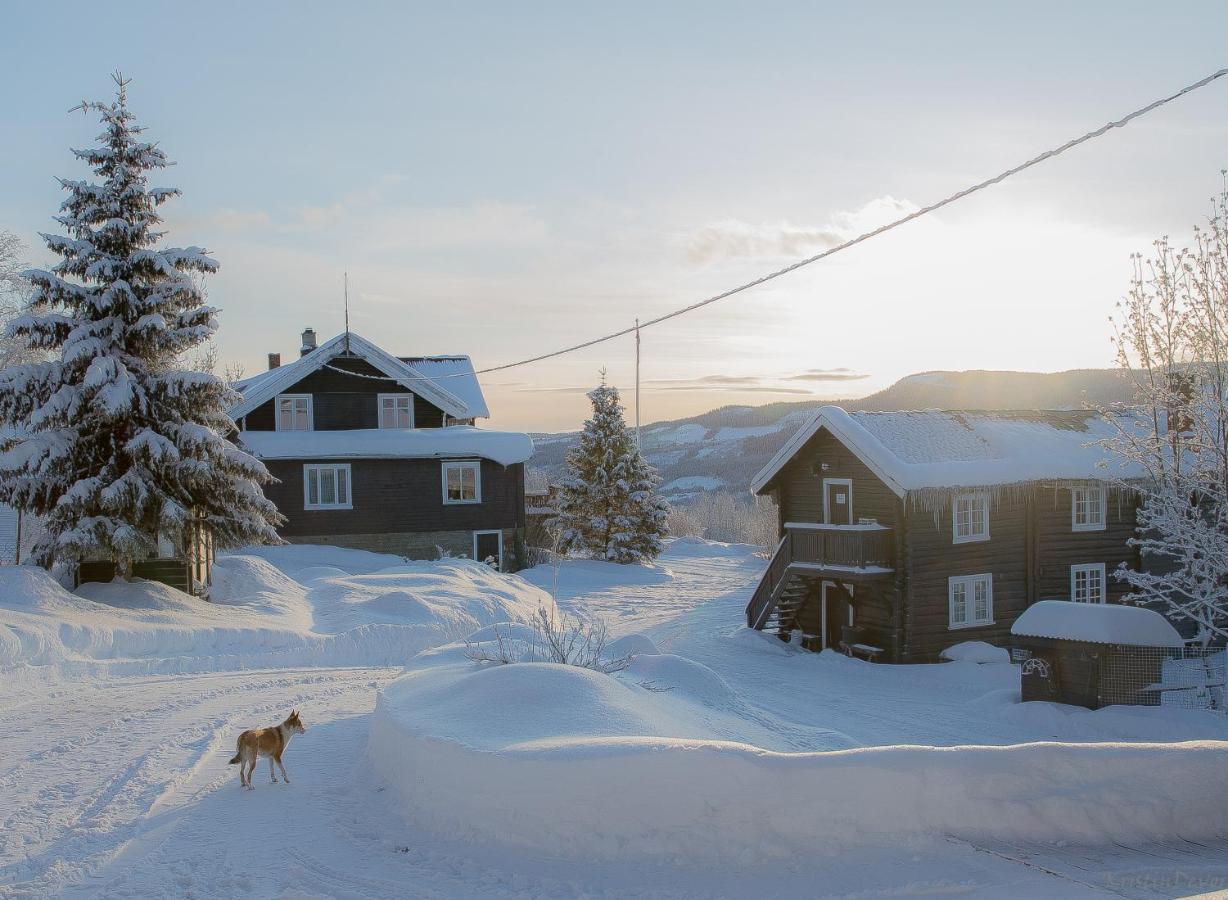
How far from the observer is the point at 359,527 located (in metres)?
33.7

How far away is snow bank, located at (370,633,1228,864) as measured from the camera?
7.70m

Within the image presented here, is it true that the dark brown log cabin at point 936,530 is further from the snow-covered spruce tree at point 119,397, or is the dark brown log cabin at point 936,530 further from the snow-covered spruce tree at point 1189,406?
the snow-covered spruce tree at point 119,397

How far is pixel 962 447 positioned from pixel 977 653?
17.4ft

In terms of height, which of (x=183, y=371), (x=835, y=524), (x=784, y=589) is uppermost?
(x=183, y=371)

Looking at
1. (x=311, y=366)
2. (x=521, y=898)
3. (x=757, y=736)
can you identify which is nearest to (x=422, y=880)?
(x=521, y=898)

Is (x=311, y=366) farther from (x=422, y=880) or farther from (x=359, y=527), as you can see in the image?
(x=422, y=880)

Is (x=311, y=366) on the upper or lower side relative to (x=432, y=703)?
upper

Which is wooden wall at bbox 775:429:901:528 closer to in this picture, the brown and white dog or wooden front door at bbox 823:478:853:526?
wooden front door at bbox 823:478:853:526

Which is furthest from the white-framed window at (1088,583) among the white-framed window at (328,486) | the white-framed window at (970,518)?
the white-framed window at (328,486)

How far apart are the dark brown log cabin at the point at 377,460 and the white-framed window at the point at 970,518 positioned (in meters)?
15.6

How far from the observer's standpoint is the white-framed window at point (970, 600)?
2467 centimetres

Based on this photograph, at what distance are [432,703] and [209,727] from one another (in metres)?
3.83

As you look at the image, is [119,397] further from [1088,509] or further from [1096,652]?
[1088,509]

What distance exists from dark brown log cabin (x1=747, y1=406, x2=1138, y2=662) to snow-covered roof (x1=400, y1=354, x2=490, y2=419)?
51.5 ft
